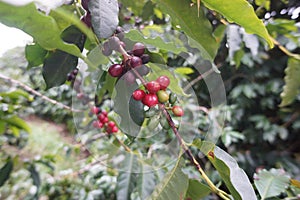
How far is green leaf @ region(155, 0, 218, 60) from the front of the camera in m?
0.44

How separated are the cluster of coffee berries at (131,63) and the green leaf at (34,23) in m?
0.08

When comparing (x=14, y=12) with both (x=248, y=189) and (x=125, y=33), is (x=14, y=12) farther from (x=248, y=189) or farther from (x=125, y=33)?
(x=248, y=189)

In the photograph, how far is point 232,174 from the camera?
416 millimetres

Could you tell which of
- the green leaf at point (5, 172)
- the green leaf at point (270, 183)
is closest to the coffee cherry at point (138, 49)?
the green leaf at point (270, 183)

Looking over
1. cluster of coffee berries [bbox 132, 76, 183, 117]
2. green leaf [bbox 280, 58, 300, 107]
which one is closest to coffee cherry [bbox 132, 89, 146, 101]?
cluster of coffee berries [bbox 132, 76, 183, 117]

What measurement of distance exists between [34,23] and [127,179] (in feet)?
2.17

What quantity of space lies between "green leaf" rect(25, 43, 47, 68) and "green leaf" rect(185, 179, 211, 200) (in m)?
0.36

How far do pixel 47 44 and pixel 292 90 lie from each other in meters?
1.00

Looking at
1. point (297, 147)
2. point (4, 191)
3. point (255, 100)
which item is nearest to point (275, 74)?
point (255, 100)

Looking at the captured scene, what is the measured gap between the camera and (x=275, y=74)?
2281 millimetres

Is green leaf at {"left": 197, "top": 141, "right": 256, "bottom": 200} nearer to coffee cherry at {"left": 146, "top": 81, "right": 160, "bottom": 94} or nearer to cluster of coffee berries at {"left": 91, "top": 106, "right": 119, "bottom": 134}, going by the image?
coffee cherry at {"left": 146, "top": 81, "right": 160, "bottom": 94}

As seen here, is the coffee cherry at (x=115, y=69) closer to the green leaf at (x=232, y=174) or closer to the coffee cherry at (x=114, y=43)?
the coffee cherry at (x=114, y=43)

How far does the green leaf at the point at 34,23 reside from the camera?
299 mm

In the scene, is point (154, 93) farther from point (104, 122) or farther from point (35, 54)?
point (104, 122)
